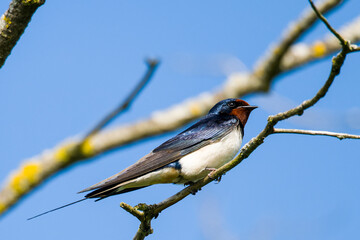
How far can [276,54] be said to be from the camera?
484 centimetres

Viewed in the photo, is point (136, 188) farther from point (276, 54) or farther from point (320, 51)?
point (320, 51)

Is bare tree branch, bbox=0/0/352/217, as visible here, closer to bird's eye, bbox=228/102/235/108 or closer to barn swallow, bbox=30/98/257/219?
bird's eye, bbox=228/102/235/108

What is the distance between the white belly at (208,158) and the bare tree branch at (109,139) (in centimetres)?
117

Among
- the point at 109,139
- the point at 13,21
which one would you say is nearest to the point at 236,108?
the point at 109,139

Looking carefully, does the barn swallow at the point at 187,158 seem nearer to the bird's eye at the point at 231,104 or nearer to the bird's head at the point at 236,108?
the bird's head at the point at 236,108

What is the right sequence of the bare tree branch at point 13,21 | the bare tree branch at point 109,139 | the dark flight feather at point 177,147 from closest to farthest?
the bare tree branch at point 13,21 < the dark flight feather at point 177,147 < the bare tree branch at point 109,139

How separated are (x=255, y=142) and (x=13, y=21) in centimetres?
→ 118

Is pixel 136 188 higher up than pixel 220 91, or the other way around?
pixel 220 91

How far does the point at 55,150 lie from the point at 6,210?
2.24 ft

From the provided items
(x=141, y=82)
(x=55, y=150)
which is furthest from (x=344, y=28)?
(x=55, y=150)

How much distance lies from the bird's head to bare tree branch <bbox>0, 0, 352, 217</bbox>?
0.63 m

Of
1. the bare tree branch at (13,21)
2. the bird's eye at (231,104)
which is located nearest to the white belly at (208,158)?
the bird's eye at (231,104)

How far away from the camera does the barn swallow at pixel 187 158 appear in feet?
10.8

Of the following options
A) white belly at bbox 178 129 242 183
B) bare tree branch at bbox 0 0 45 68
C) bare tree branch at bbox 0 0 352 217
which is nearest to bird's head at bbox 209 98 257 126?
white belly at bbox 178 129 242 183
